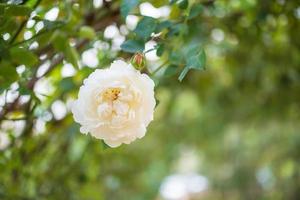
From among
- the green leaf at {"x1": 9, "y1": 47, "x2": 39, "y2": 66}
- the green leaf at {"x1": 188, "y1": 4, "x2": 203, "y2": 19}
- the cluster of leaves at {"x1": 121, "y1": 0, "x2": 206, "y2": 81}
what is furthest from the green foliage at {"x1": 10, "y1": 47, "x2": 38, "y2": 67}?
the green leaf at {"x1": 188, "y1": 4, "x2": 203, "y2": 19}

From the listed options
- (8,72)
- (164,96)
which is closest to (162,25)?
(8,72)

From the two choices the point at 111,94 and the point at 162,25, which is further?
the point at 162,25

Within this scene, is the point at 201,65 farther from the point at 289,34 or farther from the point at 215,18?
the point at 289,34

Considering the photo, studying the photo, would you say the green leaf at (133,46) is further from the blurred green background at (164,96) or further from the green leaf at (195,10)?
the green leaf at (195,10)

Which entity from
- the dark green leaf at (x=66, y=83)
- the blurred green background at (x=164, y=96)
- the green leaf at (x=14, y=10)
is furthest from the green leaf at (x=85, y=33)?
the green leaf at (x=14, y=10)

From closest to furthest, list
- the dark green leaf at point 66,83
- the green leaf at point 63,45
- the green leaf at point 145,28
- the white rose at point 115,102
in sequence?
1. the white rose at point 115,102
2. the green leaf at point 145,28
3. the green leaf at point 63,45
4. the dark green leaf at point 66,83

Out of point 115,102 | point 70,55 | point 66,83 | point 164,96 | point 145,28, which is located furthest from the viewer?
point 164,96

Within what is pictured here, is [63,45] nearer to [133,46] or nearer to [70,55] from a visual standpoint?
[70,55]

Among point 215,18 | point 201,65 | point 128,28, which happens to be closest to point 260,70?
point 215,18
